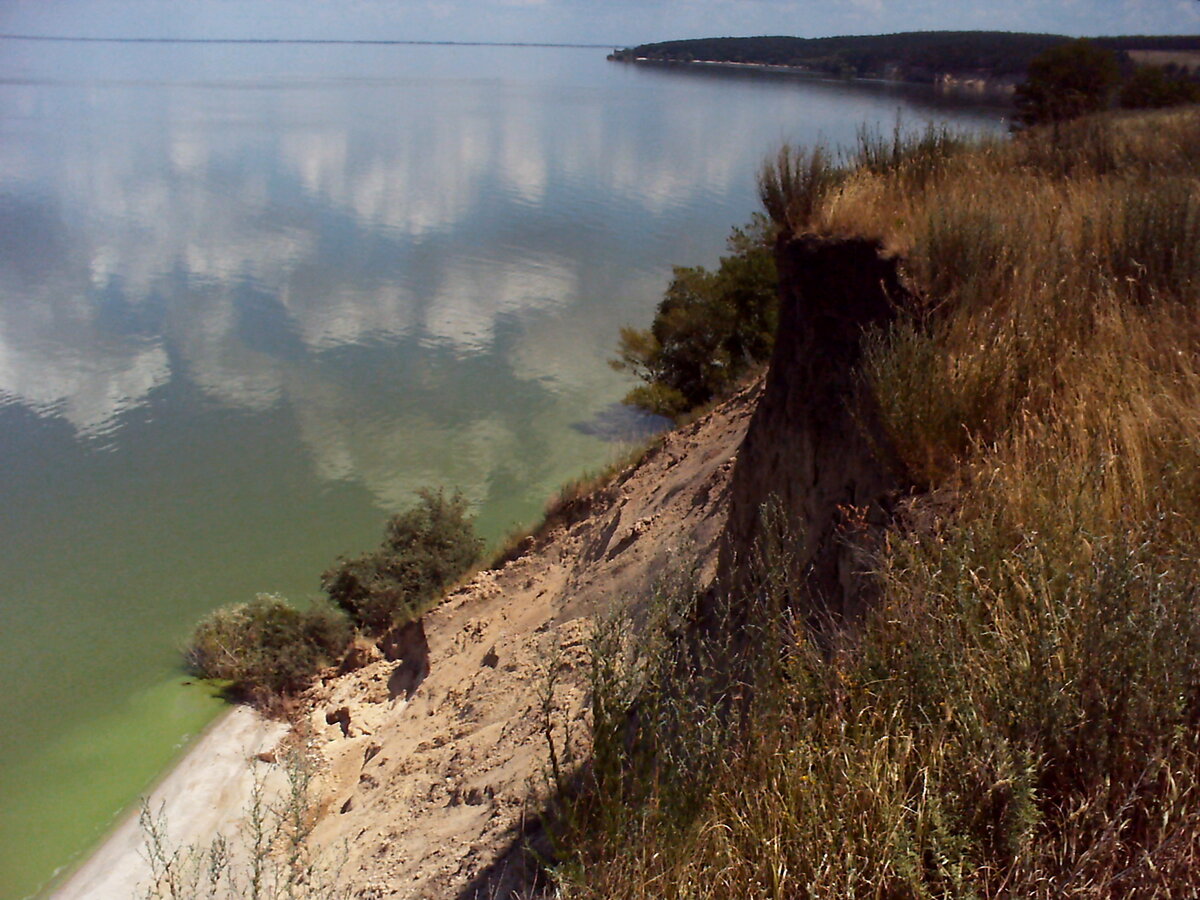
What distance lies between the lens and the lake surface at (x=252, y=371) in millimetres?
13828

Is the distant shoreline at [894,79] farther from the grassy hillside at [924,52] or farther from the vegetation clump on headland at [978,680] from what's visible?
the vegetation clump on headland at [978,680]

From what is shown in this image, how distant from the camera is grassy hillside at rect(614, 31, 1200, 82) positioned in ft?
184

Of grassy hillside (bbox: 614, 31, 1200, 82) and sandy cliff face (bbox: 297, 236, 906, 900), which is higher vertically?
grassy hillside (bbox: 614, 31, 1200, 82)

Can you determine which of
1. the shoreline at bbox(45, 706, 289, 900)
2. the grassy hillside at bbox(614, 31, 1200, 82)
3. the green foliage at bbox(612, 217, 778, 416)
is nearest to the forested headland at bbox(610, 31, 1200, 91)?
the grassy hillside at bbox(614, 31, 1200, 82)

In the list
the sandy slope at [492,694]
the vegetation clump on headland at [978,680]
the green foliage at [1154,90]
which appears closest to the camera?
the vegetation clump on headland at [978,680]

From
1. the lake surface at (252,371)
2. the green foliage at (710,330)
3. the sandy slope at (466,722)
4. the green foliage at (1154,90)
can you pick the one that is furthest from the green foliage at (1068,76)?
the sandy slope at (466,722)

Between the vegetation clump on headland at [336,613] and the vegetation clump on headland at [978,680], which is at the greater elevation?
the vegetation clump on headland at [978,680]

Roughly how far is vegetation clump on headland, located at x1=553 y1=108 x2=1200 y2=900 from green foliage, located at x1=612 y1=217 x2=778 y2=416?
16.7 metres

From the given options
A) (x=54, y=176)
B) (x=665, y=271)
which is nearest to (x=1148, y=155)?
(x=665, y=271)

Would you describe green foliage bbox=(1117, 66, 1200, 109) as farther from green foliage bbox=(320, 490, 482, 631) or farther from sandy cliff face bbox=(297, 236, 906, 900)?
green foliage bbox=(320, 490, 482, 631)

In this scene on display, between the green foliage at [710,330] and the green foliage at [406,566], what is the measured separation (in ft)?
29.0

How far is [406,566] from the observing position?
47.4 feet

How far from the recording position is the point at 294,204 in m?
46.2

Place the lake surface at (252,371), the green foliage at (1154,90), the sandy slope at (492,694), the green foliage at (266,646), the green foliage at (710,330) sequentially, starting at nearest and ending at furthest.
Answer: the sandy slope at (492,694) < the green foliage at (266,646) < the lake surface at (252,371) < the green foliage at (710,330) < the green foliage at (1154,90)
